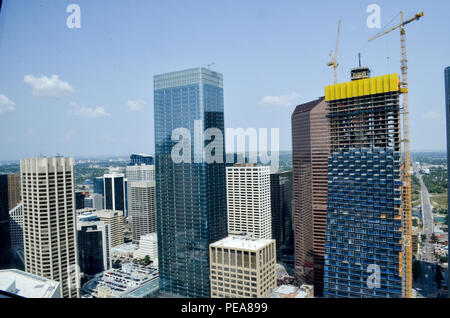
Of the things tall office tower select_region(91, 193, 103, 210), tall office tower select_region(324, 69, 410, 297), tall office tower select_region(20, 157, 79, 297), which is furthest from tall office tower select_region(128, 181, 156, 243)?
tall office tower select_region(324, 69, 410, 297)

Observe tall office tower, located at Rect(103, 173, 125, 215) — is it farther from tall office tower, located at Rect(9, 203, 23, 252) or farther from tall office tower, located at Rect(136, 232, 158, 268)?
tall office tower, located at Rect(9, 203, 23, 252)

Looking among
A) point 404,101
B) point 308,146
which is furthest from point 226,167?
point 404,101

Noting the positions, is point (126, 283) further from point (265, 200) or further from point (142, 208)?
point (265, 200)

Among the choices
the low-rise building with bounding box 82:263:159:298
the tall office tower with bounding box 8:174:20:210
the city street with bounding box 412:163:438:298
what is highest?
the tall office tower with bounding box 8:174:20:210

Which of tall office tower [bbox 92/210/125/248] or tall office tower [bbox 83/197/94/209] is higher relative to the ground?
tall office tower [bbox 83/197/94/209]

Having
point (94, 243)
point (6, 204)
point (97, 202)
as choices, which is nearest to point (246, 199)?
point (94, 243)
